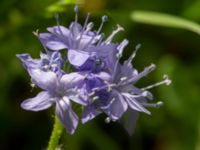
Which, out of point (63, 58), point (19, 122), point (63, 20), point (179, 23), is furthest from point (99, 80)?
point (19, 122)

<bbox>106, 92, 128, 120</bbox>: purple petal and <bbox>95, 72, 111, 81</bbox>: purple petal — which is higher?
<bbox>95, 72, 111, 81</bbox>: purple petal

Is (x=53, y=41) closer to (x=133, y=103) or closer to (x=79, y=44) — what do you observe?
(x=79, y=44)

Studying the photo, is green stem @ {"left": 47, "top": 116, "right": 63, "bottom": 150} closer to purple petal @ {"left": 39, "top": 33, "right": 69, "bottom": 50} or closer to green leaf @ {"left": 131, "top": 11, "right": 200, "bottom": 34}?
purple petal @ {"left": 39, "top": 33, "right": 69, "bottom": 50}

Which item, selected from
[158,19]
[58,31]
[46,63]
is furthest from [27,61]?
[158,19]

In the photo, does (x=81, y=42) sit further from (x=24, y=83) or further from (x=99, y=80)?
(x=24, y=83)

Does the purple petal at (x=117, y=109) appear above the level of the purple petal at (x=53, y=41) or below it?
below

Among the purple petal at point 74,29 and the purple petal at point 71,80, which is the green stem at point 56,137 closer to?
the purple petal at point 71,80

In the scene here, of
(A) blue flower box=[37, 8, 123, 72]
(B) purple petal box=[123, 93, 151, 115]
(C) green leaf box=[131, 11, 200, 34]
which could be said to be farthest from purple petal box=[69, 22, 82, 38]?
(C) green leaf box=[131, 11, 200, 34]

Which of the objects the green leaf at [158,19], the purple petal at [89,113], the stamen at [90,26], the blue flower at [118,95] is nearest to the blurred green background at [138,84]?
the green leaf at [158,19]
